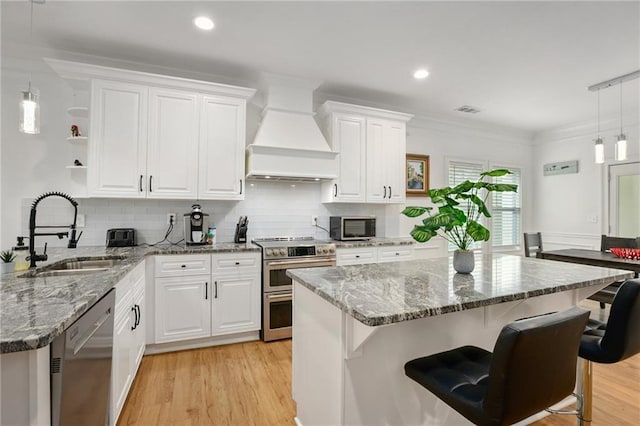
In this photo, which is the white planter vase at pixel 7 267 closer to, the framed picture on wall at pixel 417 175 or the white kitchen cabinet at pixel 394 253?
the white kitchen cabinet at pixel 394 253

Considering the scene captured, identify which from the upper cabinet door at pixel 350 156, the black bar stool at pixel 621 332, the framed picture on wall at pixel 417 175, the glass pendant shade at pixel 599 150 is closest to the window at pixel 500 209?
the framed picture on wall at pixel 417 175

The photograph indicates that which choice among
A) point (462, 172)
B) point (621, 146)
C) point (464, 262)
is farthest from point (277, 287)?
point (621, 146)

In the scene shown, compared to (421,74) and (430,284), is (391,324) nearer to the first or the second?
(430,284)

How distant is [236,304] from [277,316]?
16.6 inches

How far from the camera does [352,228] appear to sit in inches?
152

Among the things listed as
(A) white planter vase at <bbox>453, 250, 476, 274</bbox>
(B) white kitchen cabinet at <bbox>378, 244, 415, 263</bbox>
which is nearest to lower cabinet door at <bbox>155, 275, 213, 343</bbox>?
(B) white kitchen cabinet at <bbox>378, 244, 415, 263</bbox>

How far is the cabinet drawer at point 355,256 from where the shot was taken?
11.5 feet

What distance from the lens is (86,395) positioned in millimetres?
1287

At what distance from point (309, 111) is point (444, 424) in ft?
10.3

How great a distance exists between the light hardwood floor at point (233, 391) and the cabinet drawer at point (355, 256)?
1.09 meters

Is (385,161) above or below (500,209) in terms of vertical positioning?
above

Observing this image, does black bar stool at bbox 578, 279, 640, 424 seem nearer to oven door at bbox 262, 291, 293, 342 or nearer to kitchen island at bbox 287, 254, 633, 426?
kitchen island at bbox 287, 254, 633, 426

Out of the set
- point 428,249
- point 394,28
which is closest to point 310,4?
point 394,28

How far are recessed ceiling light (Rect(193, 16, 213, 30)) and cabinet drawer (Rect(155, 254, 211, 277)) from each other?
6.38 feet
